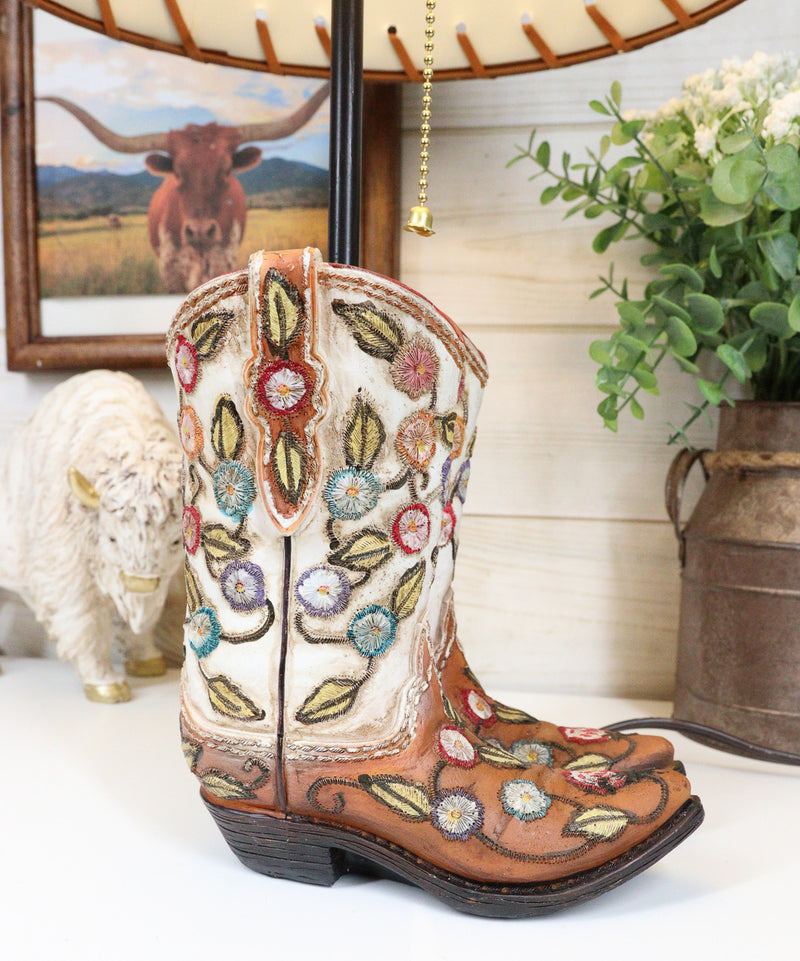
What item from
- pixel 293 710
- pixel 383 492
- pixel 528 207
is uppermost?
pixel 528 207

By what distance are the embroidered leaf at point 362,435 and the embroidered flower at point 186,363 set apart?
0.10 meters

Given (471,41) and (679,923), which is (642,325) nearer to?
(471,41)

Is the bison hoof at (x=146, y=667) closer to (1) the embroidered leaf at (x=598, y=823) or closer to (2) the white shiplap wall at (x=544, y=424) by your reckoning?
(2) the white shiplap wall at (x=544, y=424)

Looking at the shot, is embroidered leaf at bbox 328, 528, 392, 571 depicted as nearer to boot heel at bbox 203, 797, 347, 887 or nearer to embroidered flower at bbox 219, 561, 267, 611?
embroidered flower at bbox 219, 561, 267, 611

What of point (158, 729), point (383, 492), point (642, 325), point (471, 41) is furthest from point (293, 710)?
point (471, 41)

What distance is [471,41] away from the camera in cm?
78

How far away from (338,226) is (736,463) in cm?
44

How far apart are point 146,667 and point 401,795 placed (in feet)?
1.83

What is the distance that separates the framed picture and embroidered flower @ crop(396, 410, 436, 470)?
1.54 ft

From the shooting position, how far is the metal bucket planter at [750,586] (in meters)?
0.73

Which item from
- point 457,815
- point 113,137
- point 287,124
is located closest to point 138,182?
point 113,137

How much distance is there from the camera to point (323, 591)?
1.60 ft

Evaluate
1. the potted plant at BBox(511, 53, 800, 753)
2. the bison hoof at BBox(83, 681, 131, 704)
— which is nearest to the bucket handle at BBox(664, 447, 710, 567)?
the potted plant at BBox(511, 53, 800, 753)

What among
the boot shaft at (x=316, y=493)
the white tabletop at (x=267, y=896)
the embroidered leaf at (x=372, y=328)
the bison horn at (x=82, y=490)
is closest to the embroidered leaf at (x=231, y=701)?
the boot shaft at (x=316, y=493)
